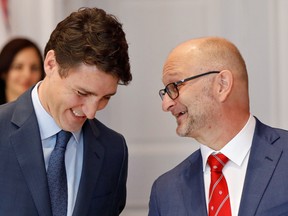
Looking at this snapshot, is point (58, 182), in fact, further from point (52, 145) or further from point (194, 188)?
point (194, 188)

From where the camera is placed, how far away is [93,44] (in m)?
1.95

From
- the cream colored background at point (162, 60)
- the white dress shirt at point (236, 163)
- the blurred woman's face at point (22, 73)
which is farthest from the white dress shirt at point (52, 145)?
the cream colored background at point (162, 60)

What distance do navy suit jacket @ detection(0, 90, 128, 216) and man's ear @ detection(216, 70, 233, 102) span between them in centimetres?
39

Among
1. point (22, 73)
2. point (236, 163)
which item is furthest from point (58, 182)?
point (22, 73)

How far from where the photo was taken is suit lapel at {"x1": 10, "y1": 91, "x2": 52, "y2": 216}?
198cm

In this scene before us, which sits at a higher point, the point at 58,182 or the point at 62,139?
the point at 62,139

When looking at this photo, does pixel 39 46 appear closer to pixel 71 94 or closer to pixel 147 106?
pixel 147 106

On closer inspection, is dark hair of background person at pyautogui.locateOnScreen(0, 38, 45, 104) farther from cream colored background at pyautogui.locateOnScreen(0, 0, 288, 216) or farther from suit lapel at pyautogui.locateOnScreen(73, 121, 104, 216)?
suit lapel at pyautogui.locateOnScreen(73, 121, 104, 216)

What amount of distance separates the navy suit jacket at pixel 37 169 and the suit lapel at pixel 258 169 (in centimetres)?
45

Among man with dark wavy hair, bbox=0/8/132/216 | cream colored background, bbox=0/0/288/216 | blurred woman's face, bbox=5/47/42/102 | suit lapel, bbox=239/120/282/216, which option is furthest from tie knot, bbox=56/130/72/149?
cream colored background, bbox=0/0/288/216

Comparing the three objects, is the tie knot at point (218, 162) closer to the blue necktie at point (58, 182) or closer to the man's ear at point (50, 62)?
the blue necktie at point (58, 182)

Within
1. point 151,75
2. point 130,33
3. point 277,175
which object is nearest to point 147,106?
point 151,75

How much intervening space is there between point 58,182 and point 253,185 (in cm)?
60

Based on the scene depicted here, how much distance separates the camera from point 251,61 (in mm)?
3412
